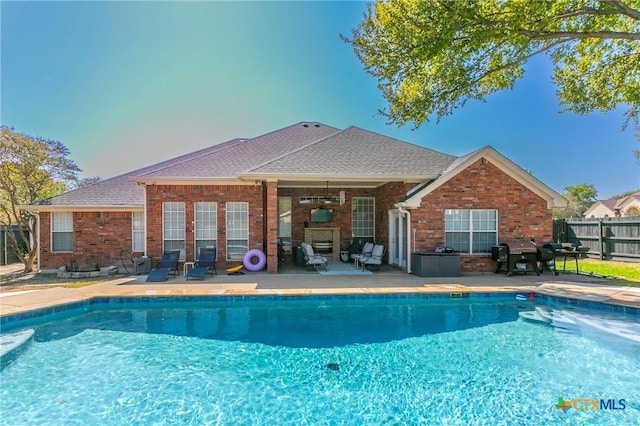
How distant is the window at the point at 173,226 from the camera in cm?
1234

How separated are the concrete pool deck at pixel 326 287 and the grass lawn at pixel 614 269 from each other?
1158 mm

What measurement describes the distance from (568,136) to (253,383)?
122 feet

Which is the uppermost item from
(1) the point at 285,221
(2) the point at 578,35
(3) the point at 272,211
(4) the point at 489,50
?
(4) the point at 489,50

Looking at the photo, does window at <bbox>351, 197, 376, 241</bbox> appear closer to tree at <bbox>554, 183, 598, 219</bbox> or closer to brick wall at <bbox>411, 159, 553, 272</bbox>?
brick wall at <bbox>411, 159, 553, 272</bbox>

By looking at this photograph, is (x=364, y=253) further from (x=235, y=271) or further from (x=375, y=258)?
(x=235, y=271)

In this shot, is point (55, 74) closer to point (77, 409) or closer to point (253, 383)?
point (77, 409)

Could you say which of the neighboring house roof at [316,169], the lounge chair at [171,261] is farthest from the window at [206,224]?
the neighboring house roof at [316,169]

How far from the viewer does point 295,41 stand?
1459 cm

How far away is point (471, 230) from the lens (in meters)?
11.9

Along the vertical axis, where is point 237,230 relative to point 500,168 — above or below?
below

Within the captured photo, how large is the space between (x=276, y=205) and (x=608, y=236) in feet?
53.5

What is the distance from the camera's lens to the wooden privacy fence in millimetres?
14463

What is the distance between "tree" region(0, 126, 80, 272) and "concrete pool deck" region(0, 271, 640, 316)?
7.58 meters

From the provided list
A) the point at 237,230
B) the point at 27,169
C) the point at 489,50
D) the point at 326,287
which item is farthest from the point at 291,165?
the point at 27,169
